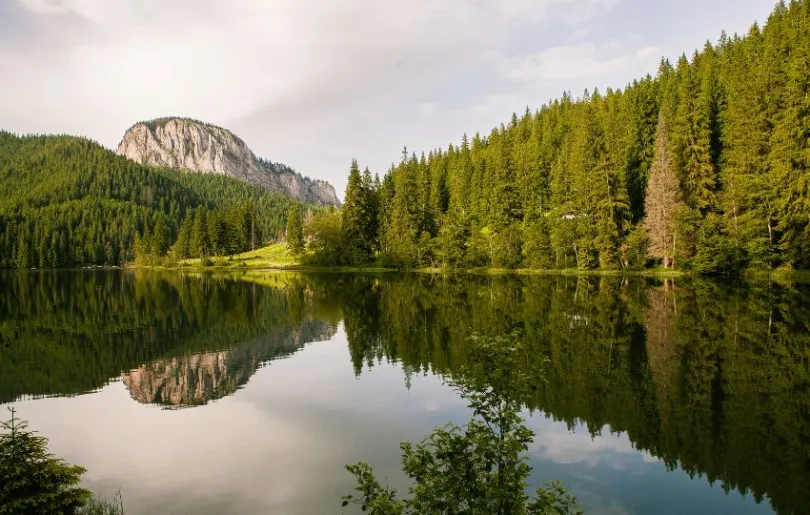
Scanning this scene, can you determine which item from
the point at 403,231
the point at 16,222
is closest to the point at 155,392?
the point at 403,231

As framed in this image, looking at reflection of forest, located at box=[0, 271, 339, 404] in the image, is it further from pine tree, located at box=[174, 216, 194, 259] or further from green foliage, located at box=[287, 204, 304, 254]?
pine tree, located at box=[174, 216, 194, 259]

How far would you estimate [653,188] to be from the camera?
64875mm

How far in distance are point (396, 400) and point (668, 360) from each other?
1177cm

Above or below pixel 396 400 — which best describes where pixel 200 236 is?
above

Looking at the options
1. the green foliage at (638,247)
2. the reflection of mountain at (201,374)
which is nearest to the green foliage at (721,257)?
the green foliage at (638,247)

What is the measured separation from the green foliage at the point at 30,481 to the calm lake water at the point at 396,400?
2417 millimetres

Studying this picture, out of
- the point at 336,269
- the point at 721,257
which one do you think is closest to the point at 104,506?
the point at 721,257

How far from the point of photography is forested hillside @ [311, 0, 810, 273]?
55.1 m

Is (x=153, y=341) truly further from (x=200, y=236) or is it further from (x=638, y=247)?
(x=200, y=236)

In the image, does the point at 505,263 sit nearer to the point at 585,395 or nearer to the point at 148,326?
the point at 148,326

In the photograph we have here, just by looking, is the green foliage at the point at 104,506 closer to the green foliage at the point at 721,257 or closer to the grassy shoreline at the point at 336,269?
the grassy shoreline at the point at 336,269

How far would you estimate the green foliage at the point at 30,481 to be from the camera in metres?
7.58

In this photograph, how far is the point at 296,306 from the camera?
150 ft

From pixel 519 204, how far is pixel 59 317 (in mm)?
76708
